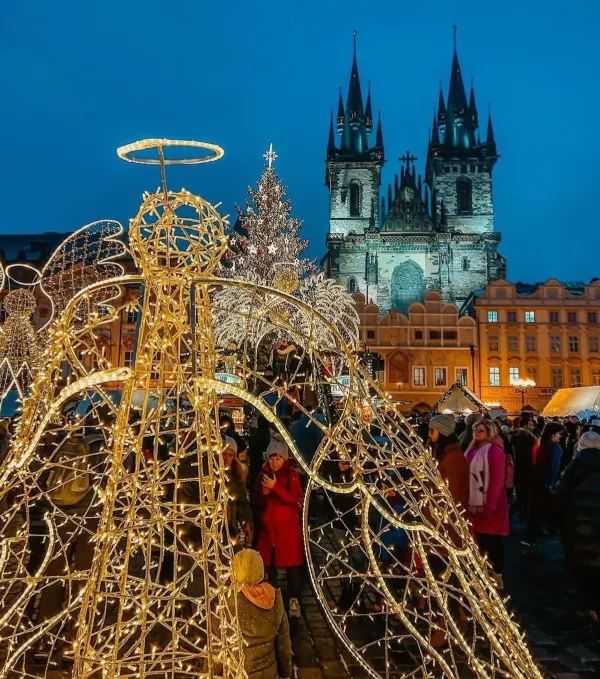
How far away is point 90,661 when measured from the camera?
229 cm

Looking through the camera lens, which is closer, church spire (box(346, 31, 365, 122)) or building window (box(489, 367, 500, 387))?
building window (box(489, 367, 500, 387))

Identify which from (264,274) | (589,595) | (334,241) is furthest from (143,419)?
(334,241)

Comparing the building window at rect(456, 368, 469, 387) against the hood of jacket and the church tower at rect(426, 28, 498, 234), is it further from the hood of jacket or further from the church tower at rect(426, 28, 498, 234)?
the hood of jacket

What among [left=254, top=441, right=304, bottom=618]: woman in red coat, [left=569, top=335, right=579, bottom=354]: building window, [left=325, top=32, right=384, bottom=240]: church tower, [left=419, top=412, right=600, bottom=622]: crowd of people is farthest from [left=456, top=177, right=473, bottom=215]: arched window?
[left=254, top=441, right=304, bottom=618]: woman in red coat

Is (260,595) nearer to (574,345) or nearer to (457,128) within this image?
(574,345)

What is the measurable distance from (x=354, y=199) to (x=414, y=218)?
5.71 m

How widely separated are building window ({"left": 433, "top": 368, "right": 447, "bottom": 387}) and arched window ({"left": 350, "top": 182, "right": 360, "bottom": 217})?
807 inches

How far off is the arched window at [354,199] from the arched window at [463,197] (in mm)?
8838

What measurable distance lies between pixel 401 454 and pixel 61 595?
3.91 metres

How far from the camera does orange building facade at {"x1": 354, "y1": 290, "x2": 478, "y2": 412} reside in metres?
40.5

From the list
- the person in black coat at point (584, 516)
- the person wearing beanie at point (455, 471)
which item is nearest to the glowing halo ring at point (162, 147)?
the person wearing beanie at point (455, 471)

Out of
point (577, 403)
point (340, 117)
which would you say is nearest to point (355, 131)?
point (340, 117)

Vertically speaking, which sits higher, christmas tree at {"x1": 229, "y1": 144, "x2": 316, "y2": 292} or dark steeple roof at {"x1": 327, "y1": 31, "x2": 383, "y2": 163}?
dark steeple roof at {"x1": 327, "y1": 31, "x2": 383, "y2": 163}

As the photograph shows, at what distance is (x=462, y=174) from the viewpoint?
56438 mm
